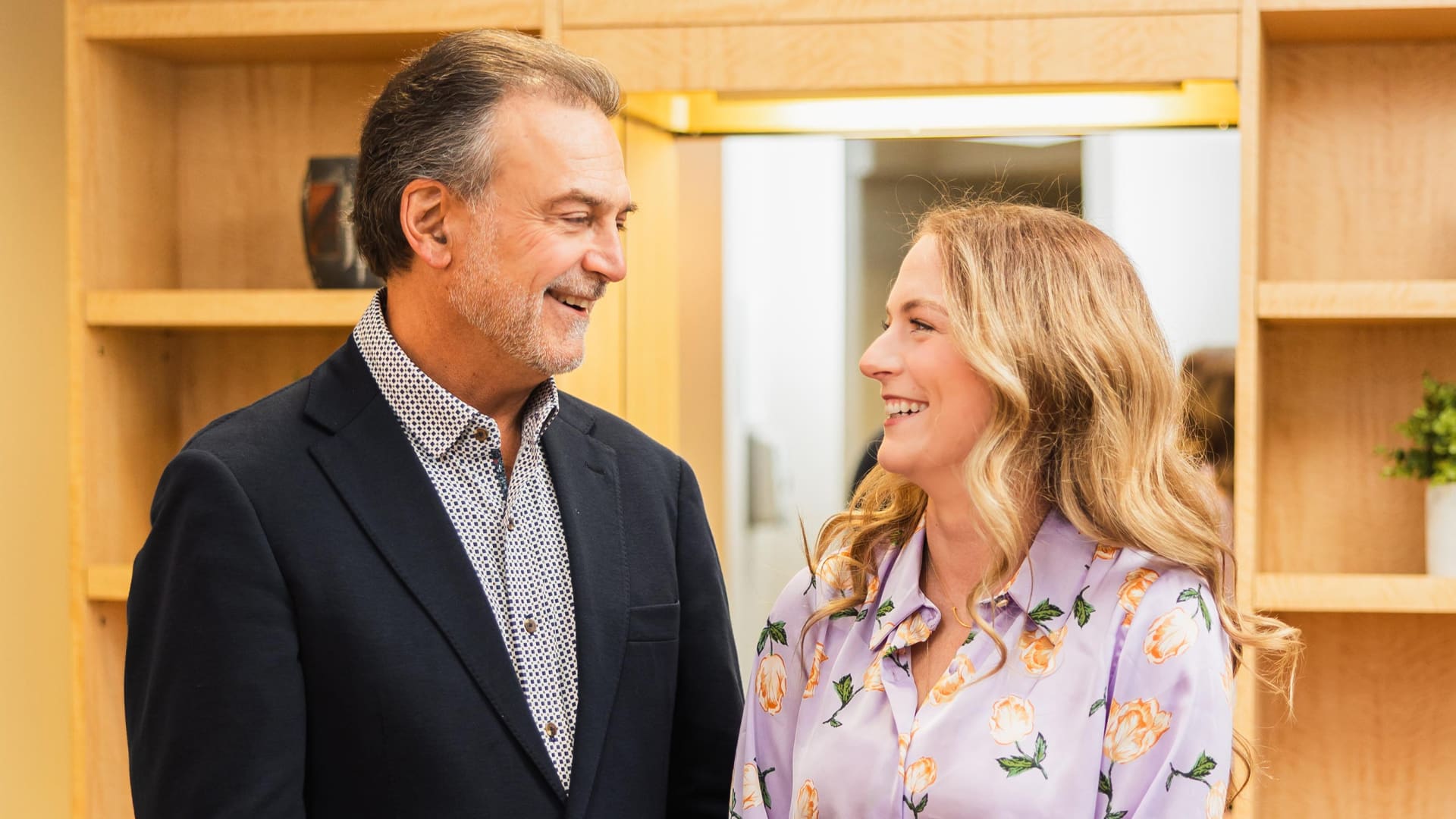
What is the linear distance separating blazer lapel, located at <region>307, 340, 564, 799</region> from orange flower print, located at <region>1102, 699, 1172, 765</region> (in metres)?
0.54

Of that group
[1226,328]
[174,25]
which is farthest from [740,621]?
[174,25]

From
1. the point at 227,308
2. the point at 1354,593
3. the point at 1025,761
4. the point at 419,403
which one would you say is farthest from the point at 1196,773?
the point at 227,308

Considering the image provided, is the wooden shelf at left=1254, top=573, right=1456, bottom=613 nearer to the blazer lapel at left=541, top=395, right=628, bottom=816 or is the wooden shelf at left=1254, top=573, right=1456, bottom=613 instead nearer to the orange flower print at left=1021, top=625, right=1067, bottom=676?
the orange flower print at left=1021, top=625, right=1067, bottom=676

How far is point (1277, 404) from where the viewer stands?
2.49 m

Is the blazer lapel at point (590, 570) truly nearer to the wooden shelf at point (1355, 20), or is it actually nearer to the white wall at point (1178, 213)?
the white wall at point (1178, 213)

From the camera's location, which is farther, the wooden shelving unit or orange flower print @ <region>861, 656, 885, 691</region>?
the wooden shelving unit

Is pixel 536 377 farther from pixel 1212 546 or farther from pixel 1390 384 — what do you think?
pixel 1390 384

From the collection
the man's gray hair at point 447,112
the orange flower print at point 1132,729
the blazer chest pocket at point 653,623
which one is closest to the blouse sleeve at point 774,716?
the blazer chest pocket at point 653,623

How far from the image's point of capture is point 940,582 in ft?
4.83

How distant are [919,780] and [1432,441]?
1.40 m

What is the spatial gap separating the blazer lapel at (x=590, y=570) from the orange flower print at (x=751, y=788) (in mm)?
157

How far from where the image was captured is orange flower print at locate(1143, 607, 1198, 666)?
49.6 inches

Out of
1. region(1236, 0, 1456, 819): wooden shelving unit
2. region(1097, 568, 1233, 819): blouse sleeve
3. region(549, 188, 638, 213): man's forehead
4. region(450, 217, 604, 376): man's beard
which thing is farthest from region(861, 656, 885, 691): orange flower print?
region(1236, 0, 1456, 819): wooden shelving unit

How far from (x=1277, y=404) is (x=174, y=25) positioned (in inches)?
79.9
